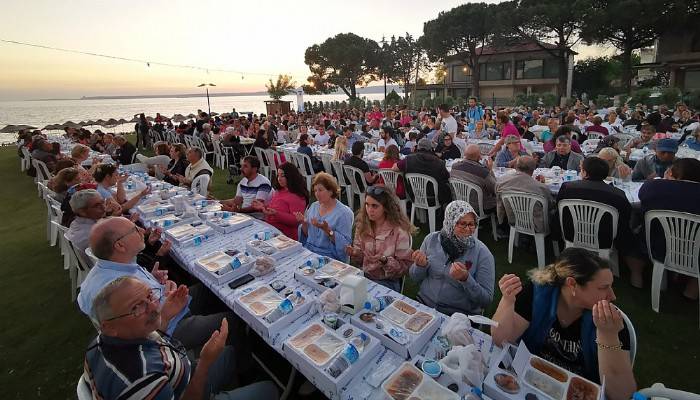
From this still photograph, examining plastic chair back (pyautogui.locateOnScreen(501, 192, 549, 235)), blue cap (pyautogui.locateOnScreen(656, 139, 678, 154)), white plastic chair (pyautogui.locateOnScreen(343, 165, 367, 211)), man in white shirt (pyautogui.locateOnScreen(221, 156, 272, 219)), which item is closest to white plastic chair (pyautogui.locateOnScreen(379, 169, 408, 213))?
white plastic chair (pyautogui.locateOnScreen(343, 165, 367, 211))

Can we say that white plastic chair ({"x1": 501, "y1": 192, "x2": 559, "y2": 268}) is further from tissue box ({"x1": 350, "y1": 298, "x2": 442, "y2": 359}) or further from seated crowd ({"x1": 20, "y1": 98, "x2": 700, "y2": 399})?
tissue box ({"x1": 350, "y1": 298, "x2": 442, "y2": 359})

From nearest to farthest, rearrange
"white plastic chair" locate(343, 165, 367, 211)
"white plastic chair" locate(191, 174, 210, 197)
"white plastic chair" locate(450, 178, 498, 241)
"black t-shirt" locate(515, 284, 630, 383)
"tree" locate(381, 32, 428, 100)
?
"black t-shirt" locate(515, 284, 630, 383), "white plastic chair" locate(450, 178, 498, 241), "white plastic chair" locate(191, 174, 210, 197), "white plastic chair" locate(343, 165, 367, 211), "tree" locate(381, 32, 428, 100)

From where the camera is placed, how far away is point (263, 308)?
2.13m

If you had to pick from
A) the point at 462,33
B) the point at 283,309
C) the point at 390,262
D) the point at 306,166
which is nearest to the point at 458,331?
the point at 283,309

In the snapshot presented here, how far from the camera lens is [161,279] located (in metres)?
2.69

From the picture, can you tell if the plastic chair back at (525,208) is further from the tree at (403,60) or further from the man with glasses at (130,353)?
the tree at (403,60)

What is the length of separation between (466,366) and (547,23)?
32848 mm

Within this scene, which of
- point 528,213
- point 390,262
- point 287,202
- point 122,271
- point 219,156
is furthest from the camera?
point 219,156

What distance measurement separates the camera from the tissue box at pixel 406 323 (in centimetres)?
176

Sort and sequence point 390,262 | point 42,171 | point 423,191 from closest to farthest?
point 390,262, point 423,191, point 42,171

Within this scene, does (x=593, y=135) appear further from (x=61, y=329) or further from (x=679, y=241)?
(x=61, y=329)

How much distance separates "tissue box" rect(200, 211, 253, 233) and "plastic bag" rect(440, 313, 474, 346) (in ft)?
7.95

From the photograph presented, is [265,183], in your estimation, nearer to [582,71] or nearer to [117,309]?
[117,309]

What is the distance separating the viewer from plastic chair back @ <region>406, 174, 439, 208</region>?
201 inches
